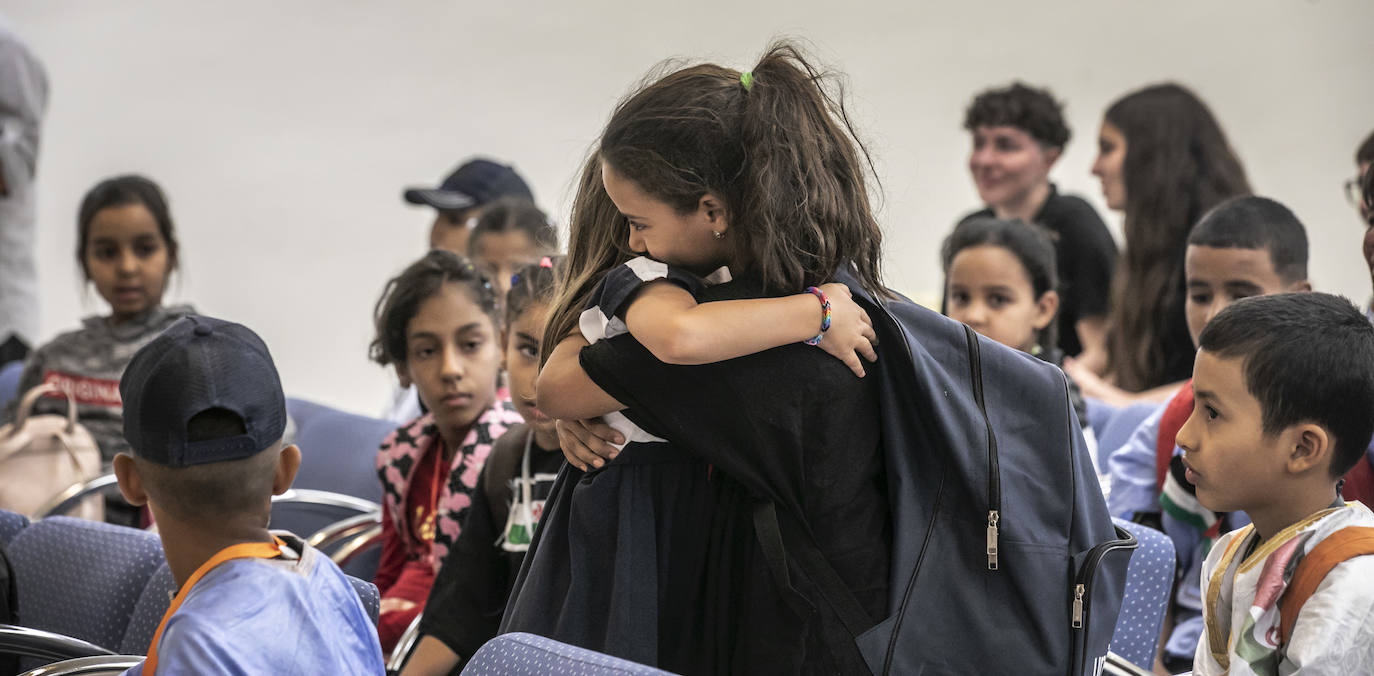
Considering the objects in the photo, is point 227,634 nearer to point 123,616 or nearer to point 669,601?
point 669,601

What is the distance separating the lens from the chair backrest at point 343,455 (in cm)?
287

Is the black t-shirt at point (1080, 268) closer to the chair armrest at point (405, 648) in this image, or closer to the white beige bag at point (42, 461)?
the chair armrest at point (405, 648)

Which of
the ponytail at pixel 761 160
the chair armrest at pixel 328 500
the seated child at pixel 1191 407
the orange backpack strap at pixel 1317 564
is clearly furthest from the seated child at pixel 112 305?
the orange backpack strap at pixel 1317 564

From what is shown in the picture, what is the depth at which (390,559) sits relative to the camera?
2445mm

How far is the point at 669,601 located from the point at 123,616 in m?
0.95

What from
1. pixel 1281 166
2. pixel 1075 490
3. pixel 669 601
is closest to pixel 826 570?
pixel 669 601

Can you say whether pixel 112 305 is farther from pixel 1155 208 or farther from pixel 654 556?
pixel 1155 208

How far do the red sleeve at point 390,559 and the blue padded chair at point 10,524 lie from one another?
616 mm

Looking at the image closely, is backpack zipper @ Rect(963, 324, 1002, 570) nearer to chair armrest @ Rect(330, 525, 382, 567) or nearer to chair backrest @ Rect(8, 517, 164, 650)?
chair backrest @ Rect(8, 517, 164, 650)

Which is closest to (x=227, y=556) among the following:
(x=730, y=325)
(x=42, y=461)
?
(x=730, y=325)

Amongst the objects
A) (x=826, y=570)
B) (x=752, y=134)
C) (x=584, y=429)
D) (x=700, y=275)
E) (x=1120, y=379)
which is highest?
(x=752, y=134)

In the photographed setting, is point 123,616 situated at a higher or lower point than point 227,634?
lower

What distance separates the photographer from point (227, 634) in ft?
3.80

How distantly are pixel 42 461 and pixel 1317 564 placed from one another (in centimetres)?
259
